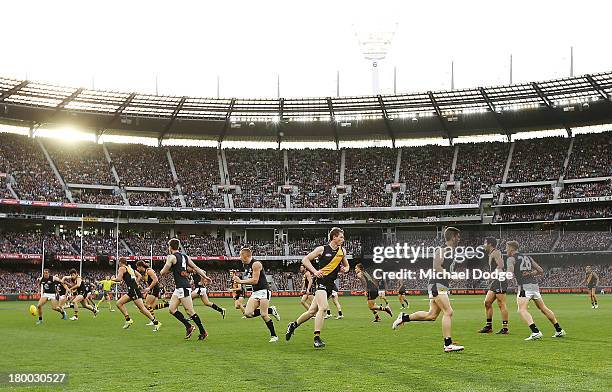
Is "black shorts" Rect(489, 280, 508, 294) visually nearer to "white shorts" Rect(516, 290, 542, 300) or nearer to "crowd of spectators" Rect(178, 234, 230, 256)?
"white shorts" Rect(516, 290, 542, 300)

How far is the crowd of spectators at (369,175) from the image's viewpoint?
260ft

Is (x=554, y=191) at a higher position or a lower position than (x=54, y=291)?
higher

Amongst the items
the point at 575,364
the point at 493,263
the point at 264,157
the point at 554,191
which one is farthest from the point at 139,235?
the point at 575,364

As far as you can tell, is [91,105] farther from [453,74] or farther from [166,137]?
[453,74]

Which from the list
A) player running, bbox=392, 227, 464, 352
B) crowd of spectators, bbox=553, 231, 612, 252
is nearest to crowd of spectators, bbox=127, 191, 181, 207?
crowd of spectators, bbox=553, 231, 612, 252

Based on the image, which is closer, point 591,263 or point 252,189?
point 591,263

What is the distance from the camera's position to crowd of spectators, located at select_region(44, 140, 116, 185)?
7500cm

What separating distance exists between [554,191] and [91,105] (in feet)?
162

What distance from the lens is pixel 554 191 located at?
242 ft

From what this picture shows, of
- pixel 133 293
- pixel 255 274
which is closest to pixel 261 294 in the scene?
pixel 255 274

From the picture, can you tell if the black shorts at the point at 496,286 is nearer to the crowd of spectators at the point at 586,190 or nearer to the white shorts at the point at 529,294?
the white shorts at the point at 529,294

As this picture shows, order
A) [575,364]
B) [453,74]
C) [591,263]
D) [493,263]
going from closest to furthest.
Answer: [575,364]
[493,263]
[591,263]
[453,74]

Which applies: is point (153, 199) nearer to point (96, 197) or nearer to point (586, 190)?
point (96, 197)

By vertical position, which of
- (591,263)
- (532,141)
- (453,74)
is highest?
(453,74)
